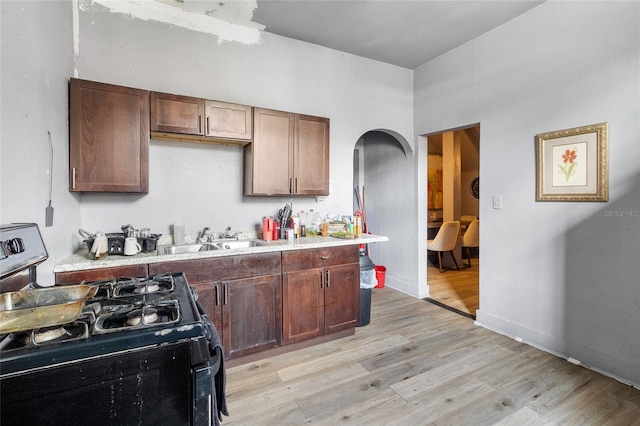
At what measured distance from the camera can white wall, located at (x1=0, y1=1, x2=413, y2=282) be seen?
1371 mm

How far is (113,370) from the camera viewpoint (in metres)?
0.76

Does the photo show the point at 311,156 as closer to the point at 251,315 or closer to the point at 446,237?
the point at 251,315

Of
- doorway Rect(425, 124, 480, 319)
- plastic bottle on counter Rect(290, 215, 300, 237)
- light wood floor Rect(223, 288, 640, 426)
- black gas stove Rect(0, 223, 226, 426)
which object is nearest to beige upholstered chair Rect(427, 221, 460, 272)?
doorway Rect(425, 124, 480, 319)

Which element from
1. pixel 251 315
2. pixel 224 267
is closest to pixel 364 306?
pixel 251 315

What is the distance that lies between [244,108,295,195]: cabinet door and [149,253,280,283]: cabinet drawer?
65 centimetres

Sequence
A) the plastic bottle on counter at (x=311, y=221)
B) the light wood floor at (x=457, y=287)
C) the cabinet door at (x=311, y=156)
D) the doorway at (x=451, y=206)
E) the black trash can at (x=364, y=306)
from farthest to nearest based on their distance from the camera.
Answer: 1. the doorway at (x=451, y=206)
2. the light wood floor at (x=457, y=287)
3. the plastic bottle on counter at (x=311, y=221)
4. the black trash can at (x=364, y=306)
5. the cabinet door at (x=311, y=156)

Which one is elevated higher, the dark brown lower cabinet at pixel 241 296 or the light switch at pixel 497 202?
the light switch at pixel 497 202

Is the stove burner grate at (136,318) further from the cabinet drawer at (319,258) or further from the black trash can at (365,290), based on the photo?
the black trash can at (365,290)

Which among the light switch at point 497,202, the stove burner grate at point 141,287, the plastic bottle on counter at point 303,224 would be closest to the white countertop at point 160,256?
the plastic bottle on counter at point 303,224

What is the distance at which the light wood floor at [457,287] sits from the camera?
11.6 feet

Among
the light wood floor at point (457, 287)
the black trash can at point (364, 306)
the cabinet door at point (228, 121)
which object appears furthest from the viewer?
the light wood floor at point (457, 287)

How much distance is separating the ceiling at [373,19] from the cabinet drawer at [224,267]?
2.12 metres

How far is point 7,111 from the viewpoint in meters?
1.21

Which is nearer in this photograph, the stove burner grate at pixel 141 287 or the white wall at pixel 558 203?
the stove burner grate at pixel 141 287
